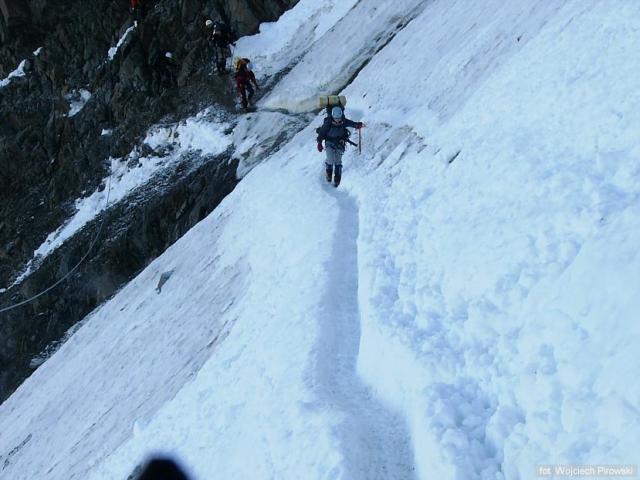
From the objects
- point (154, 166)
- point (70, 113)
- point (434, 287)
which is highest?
point (70, 113)

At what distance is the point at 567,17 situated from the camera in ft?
38.5

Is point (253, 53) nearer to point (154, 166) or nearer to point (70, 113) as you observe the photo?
point (154, 166)

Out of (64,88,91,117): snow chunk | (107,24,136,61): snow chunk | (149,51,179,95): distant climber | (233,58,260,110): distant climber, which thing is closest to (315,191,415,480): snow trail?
(233,58,260,110): distant climber

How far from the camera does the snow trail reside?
5.52 meters

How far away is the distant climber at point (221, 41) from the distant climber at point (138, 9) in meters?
5.04

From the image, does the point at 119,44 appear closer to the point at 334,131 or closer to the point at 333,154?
the point at 333,154

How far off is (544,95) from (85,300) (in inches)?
803

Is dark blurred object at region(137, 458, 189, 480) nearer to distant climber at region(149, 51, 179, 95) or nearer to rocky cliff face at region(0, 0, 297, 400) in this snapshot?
rocky cliff face at region(0, 0, 297, 400)

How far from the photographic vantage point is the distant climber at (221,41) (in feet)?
84.3

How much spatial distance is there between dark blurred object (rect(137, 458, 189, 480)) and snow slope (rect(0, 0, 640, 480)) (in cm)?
22

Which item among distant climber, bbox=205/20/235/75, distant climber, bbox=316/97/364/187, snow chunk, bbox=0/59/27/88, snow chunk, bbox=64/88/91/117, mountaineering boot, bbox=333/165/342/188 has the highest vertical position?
snow chunk, bbox=0/59/27/88

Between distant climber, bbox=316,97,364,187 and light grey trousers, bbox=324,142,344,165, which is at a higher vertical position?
distant climber, bbox=316,97,364,187

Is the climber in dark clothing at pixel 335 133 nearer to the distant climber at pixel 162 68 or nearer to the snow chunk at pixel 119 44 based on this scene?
the distant climber at pixel 162 68

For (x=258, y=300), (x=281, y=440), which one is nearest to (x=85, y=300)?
(x=258, y=300)
